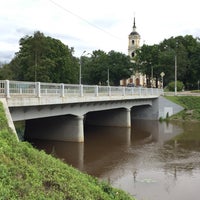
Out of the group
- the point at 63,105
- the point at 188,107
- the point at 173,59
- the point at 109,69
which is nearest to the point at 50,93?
the point at 63,105

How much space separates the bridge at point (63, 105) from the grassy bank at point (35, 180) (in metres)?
5.41

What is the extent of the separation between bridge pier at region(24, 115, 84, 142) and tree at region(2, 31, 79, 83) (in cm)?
2107

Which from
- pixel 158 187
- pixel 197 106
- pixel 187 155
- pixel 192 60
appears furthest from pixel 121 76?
pixel 158 187

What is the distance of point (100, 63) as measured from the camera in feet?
245

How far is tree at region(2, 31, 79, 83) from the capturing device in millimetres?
43562

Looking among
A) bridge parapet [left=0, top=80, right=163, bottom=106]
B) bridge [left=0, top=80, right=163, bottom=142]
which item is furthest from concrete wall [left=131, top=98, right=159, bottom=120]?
bridge parapet [left=0, top=80, right=163, bottom=106]

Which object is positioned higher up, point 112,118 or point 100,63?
point 100,63

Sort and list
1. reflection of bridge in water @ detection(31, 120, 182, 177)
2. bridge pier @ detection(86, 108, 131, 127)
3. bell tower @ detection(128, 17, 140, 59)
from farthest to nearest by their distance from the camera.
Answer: bell tower @ detection(128, 17, 140, 59), bridge pier @ detection(86, 108, 131, 127), reflection of bridge in water @ detection(31, 120, 182, 177)

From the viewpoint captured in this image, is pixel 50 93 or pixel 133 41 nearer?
pixel 50 93

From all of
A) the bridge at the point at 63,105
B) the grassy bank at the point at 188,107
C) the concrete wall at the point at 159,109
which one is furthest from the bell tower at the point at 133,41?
the bridge at the point at 63,105

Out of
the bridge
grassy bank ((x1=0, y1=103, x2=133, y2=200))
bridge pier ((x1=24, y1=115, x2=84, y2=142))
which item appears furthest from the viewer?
bridge pier ((x1=24, y1=115, x2=84, y2=142))

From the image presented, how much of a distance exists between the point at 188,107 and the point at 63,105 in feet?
78.3

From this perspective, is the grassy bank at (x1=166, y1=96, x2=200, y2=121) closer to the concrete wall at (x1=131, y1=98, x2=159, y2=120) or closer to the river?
the concrete wall at (x1=131, y1=98, x2=159, y2=120)

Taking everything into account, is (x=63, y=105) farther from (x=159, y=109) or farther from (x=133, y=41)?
(x=133, y=41)
